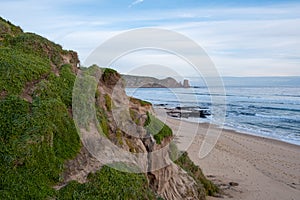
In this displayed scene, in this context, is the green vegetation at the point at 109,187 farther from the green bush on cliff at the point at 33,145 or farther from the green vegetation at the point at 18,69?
the green vegetation at the point at 18,69

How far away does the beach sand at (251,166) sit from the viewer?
14992 mm

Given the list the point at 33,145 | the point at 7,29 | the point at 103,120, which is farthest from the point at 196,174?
the point at 7,29

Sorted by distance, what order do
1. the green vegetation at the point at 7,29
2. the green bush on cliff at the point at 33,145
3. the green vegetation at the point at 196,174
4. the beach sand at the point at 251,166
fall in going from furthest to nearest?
the beach sand at the point at 251,166 → the green vegetation at the point at 196,174 → the green vegetation at the point at 7,29 → the green bush on cliff at the point at 33,145

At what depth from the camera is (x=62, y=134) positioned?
27.1 ft

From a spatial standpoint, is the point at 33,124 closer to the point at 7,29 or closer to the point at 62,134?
the point at 62,134

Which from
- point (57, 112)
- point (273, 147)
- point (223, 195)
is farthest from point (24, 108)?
point (273, 147)

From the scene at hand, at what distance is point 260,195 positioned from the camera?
47.2ft

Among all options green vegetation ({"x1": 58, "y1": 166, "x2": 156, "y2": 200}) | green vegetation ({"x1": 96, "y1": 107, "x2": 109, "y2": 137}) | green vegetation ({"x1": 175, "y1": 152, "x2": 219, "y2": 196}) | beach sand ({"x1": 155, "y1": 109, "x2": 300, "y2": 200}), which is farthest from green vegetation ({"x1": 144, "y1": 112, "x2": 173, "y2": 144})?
beach sand ({"x1": 155, "y1": 109, "x2": 300, "y2": 200})

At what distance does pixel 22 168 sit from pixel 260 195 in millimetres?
10550

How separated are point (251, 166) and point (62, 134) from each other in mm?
14727

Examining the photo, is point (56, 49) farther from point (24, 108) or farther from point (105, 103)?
point (24, 108)

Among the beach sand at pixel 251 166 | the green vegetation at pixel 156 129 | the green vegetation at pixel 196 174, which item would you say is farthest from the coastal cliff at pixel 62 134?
the beach sand at pixel 251 166

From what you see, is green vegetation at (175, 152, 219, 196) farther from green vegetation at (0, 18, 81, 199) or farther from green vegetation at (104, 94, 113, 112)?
green vegetation at (0, 18, 81, 199)

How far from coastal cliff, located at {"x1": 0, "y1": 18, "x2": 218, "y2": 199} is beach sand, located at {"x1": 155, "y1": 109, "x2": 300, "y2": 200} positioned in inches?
151
